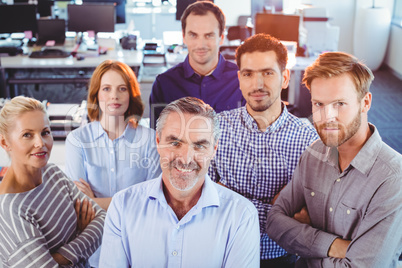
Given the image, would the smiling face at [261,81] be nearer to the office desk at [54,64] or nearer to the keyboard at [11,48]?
the office desk at [54,64]

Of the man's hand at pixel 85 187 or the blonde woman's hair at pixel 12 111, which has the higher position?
the blonde woman's hair at pixel 12 111

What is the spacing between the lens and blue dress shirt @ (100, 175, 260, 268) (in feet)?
5.37

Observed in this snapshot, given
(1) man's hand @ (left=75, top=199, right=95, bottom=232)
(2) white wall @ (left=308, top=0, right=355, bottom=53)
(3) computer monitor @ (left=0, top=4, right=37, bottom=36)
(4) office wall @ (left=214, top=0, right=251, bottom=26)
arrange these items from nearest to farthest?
(1) man's hand @ (left=75, top=199, right=95, bottom=232)
(3) computer monitor @ (left=0, top=4, right=37, bottom=36)
(4) office wall @ (left=214, top=0, right=251, bottom=26)
(2) white wall @ (left=308, top=0, right=355, bottom=53)

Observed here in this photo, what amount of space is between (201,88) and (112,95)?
59cm

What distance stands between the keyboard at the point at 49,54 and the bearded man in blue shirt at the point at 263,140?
388 cm

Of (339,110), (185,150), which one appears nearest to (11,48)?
(185,150)

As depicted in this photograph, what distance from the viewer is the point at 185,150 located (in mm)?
1706

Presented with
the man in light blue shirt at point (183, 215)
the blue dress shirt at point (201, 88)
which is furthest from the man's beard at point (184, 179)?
the blue dress shirt at point (201, 88)

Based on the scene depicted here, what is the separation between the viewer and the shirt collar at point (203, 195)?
1662mm

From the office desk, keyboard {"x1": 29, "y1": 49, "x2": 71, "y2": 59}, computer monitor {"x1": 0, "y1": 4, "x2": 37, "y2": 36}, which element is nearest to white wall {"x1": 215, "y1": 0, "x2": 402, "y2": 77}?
the office desk

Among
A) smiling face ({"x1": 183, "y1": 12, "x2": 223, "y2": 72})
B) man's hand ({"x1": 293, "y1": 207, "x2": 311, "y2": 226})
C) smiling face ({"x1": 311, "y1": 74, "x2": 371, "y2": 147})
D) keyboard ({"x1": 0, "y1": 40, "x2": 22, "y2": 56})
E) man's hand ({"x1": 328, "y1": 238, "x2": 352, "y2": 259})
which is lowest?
man's hand ({"x1": 328, "y1": 238, "x2": 352, "y2": 259})

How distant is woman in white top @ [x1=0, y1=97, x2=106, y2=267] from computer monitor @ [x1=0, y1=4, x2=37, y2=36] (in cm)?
452

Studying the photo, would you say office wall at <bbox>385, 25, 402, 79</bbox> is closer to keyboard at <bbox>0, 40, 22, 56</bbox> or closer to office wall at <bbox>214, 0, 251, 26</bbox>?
office wall at <bbox>214, 0, 251, 26</bbox>

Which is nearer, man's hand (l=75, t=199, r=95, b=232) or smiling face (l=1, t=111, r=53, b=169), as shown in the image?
smiling face (l=1, t=111, r=53, b=169)
